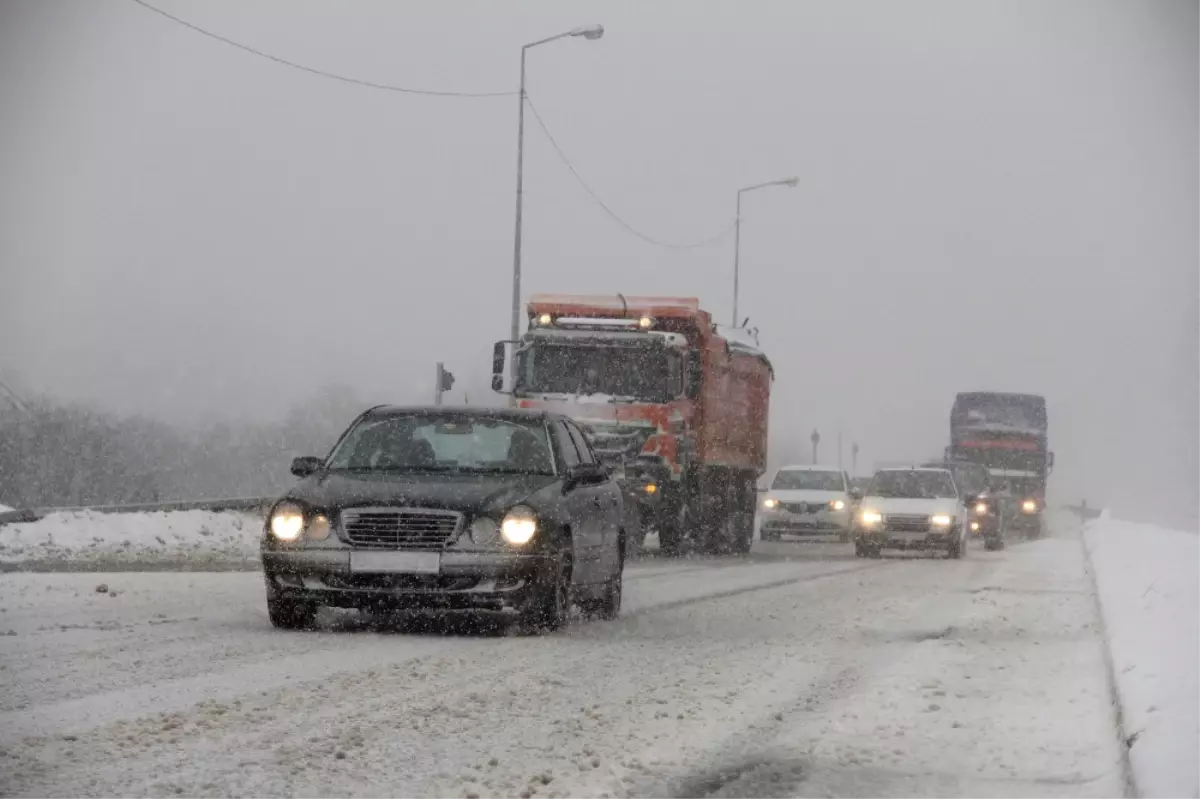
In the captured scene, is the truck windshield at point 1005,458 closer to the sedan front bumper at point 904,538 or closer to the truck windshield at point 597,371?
the sedan front bumper at point 904,538

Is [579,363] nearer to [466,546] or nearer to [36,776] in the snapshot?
[466,546]

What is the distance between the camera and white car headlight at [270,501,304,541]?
12.3 m

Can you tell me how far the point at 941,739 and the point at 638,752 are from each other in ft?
4.67

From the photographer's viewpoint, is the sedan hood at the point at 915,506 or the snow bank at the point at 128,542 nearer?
the snow bank at the point at 128,542

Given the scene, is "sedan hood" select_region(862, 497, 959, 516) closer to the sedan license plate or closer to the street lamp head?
the street lamp head

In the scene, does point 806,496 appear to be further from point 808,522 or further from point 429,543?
point 429,543

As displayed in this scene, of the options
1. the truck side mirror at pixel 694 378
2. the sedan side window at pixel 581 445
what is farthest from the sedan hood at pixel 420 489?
the truck side mirror at pixel 694 378

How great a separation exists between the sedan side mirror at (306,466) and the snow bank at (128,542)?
278 inches

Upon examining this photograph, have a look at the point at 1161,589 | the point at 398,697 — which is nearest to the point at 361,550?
the point at 398,697

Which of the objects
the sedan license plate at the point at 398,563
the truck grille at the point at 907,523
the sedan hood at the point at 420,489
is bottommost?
the truck grille at the point at 907,523

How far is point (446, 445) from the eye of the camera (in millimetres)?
13844

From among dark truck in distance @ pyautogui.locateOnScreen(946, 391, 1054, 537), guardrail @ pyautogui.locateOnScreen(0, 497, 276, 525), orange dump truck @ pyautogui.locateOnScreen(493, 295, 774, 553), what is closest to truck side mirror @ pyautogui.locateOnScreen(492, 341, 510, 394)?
orange dump truck @ pyautogui.locateOnScreen(493, 295, 774, 553)

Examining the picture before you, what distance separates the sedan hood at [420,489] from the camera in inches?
481

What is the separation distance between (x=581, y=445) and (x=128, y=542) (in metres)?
10.6
